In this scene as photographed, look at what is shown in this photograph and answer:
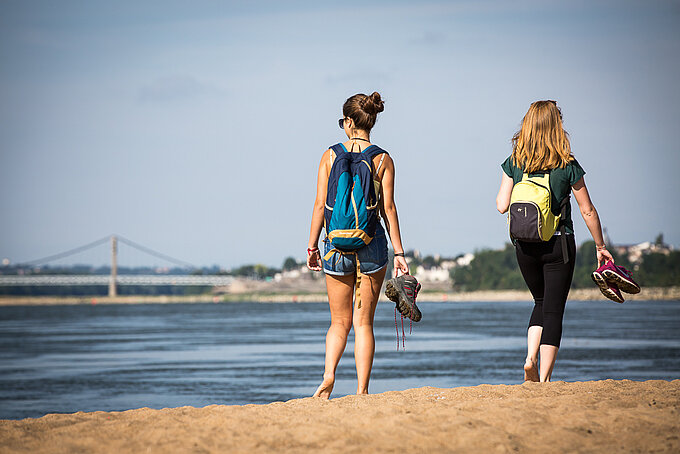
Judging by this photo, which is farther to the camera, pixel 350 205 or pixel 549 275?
pixel 549 275

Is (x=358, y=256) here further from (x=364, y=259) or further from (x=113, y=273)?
(x=113, y=273)

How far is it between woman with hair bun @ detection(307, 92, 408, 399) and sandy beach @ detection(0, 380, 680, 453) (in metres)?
0.50

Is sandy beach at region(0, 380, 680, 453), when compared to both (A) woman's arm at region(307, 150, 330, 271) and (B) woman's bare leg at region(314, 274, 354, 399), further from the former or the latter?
(A) woman's arm at region(307, 150, 330, 271)

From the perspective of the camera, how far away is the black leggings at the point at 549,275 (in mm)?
5289

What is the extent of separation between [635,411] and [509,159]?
1795mm

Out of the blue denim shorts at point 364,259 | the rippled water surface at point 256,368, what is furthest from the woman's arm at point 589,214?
the rippled water surface at point 256,368

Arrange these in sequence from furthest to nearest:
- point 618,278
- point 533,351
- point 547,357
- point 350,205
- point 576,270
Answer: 1. point 576,270
2. point 533,351
3. point 547,357
4. point 618,278
5. point 350,205

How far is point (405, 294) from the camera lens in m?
5.30

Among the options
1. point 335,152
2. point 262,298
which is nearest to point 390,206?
point 335,152

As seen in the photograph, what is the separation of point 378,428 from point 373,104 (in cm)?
212

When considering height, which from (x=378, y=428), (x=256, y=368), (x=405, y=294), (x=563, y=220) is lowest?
(x=256, y=368)

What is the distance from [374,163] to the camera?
5184 millimetres

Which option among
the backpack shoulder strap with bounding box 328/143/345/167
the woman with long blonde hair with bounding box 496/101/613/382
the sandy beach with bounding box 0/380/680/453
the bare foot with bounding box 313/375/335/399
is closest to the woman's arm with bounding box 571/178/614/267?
the woman with long blonde hair with bounding box 496/101/613/382

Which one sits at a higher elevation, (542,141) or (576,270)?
(542,141)
